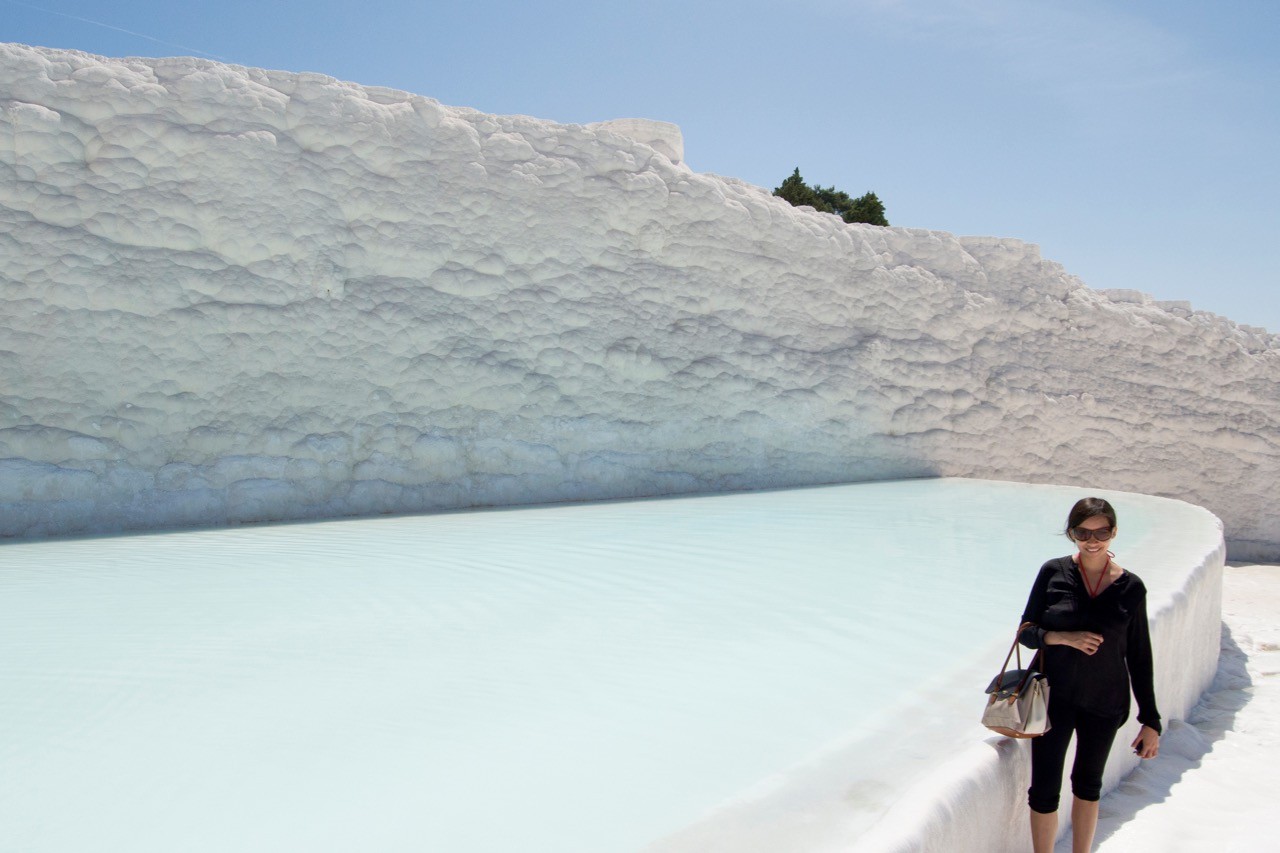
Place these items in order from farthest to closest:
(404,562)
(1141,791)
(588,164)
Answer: (588,164) < (404,562) < (1141,791)

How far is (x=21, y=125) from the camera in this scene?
5.41m

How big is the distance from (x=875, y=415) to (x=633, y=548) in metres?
4.10

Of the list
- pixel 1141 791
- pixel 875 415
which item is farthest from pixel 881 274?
pixel 1141 791

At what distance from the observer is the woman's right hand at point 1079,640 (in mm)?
1979

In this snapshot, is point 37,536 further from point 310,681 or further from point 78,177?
point 310,681

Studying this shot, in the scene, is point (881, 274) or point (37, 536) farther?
point (881, 274)

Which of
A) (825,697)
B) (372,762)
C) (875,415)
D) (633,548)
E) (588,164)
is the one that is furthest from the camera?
(875,415)

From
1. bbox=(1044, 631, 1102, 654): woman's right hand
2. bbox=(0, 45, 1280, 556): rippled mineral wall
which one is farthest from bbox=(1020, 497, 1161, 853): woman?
bbox=(0, 45, 1280, 556): rippled mineral wall

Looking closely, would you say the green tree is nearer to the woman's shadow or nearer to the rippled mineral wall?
the rippled mineral wall

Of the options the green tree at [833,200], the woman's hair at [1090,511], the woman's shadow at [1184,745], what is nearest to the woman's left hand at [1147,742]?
the woman's shadow at [1184,745]

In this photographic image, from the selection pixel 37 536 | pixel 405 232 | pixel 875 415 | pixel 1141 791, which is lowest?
pixel 1141 791

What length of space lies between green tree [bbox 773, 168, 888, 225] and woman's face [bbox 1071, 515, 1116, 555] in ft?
68.1

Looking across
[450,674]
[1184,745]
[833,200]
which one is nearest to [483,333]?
[450,674]

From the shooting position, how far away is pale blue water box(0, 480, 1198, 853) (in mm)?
1808
